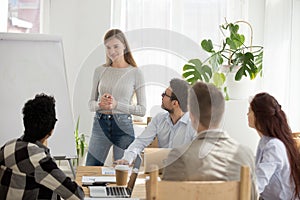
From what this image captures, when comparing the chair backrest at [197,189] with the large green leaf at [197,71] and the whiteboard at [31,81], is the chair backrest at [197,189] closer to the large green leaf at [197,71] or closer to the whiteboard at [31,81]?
the whiteboard at [31,81]

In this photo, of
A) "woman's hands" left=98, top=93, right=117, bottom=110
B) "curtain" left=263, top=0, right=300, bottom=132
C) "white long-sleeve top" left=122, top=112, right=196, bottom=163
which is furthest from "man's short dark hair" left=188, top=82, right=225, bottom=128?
"curtain" left=263, top=0, right=300, bottom=132

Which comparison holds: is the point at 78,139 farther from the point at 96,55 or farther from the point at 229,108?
the point at 229,108

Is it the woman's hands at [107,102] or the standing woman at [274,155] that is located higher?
the woman's hands at [107,102]

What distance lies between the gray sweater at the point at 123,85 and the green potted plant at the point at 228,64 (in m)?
1.20

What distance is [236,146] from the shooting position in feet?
7.63

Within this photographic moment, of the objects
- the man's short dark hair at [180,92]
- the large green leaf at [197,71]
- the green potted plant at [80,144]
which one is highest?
the large green leaf at [197,71]

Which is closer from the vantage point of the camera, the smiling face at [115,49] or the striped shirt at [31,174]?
the striped shirt at [31,174]

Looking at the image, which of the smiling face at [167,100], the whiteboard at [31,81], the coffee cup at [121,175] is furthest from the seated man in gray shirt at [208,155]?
the whiteboard at [31,81]

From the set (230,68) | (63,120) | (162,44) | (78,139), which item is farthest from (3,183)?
(162,44)

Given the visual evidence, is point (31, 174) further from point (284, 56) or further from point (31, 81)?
point (284, 56)

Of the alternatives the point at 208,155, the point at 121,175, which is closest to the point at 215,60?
the point at 121,175

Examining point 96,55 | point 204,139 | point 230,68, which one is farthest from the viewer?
point 96,55

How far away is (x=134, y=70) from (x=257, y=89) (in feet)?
6.69

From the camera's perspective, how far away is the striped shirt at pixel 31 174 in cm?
221
